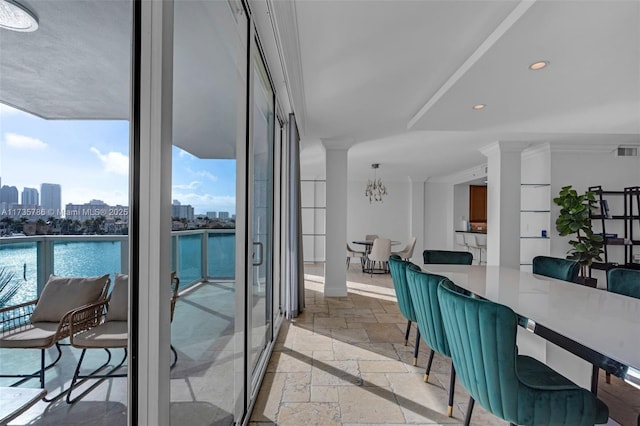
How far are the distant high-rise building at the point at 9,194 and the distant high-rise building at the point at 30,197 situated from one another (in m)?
0.01

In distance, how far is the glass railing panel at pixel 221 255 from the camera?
60.2 inches

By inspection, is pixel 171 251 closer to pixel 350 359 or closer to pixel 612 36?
pixel 350 359

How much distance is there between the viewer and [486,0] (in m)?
1.94

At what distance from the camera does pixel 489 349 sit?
1.44m

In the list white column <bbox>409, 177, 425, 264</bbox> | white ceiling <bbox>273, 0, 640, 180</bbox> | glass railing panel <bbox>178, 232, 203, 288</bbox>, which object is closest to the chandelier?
white column <bbox>409, 177, 425, 264</bbox>

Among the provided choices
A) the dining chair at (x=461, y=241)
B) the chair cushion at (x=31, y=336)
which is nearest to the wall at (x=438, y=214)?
the dining chair at (x=461, y=241)

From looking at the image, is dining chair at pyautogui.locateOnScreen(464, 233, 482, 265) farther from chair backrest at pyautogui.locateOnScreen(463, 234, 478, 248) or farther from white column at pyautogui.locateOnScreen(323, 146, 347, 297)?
white column at pyautogui.locateOnScreen(323, 146, 347, 297)

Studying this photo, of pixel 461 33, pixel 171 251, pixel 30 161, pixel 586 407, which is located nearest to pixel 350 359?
pixel 586 407

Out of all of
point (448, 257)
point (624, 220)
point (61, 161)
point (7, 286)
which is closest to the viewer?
point (7, 286)

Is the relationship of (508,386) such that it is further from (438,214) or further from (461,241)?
(438,214)

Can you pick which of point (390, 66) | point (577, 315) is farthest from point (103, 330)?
point (390, 66)

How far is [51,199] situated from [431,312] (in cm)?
214

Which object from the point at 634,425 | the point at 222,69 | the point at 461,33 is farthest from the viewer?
the point at 461,33

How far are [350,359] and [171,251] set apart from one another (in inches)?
93.2
